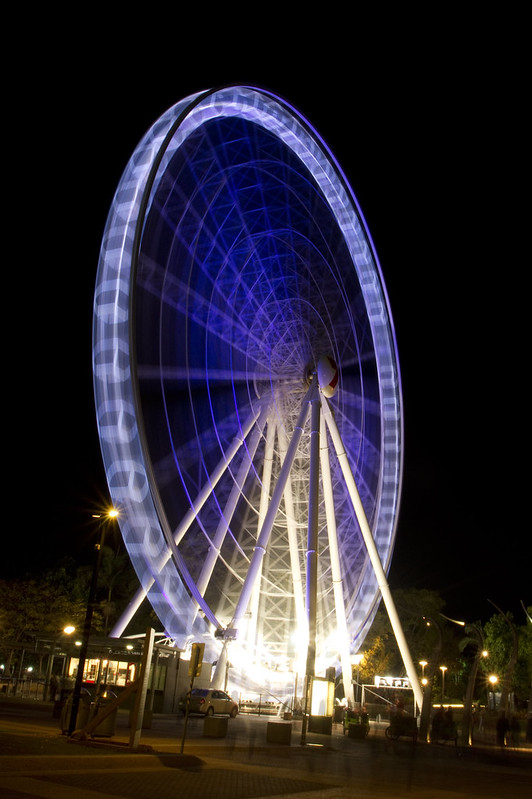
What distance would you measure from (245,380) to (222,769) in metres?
17.5

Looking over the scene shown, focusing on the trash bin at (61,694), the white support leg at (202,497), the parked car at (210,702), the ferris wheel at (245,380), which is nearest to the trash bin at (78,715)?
the white support leg at (202,497)

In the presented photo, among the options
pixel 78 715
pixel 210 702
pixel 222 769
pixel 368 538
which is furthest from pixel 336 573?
pixel 222 769

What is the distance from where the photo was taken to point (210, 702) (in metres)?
24.1

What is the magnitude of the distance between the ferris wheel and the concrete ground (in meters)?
4.40

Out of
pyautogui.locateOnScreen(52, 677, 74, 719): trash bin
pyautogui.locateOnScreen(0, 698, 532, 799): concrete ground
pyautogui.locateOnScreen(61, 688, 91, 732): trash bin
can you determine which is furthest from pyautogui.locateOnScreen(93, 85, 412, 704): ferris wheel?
pyautogui.locateOnScreen(0, 698, 532, 799): concrete ground

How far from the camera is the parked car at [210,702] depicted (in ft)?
78.5

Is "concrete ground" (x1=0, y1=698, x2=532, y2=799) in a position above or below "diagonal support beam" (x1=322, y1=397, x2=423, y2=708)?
below

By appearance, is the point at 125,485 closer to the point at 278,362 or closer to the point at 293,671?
the point at 278,362

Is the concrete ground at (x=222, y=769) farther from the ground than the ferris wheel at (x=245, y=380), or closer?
closer

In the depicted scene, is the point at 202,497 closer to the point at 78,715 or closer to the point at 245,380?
the point at 245,380

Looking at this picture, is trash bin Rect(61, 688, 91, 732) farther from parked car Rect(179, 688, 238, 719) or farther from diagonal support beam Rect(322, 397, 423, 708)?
diagonal support beam Rect(322, 397, 423, 708)

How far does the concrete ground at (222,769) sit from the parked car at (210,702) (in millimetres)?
5161

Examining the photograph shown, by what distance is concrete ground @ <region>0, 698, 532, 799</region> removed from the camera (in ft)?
28.4

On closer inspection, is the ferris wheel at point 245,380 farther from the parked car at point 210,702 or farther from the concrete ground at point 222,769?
the concrete ground at point 222,769
